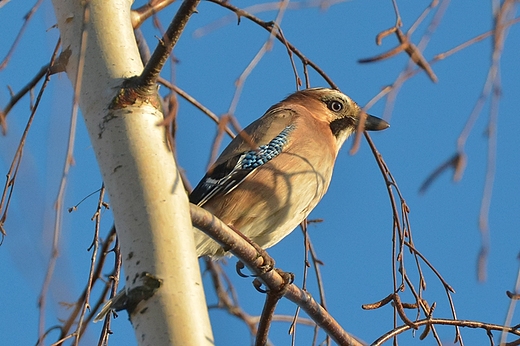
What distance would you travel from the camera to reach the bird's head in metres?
5.31

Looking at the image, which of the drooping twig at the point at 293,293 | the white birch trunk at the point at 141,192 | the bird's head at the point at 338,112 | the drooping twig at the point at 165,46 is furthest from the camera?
the bird's head at the point at 338,112

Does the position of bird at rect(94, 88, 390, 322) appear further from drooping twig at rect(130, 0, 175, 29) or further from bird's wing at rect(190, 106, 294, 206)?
drooping twig at rect(130, 0, 175, 29)

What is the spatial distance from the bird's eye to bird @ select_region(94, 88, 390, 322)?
1.58 ft

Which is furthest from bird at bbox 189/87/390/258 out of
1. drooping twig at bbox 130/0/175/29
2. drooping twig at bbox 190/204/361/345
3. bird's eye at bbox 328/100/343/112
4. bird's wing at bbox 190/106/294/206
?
drooping twig at bbox 130/0/175/29

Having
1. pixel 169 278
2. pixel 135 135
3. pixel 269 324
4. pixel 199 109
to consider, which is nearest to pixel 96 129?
pixel 135 135

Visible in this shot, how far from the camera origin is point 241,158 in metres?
4.48

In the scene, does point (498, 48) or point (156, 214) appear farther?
point (156, 214)

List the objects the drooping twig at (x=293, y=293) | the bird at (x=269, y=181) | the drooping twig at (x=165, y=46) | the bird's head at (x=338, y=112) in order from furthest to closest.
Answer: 1. the bird's head at (x=338, y=112)
2. the bird at (x=269, y=181)
3. the drooping twig at (x=293, y=293)
4. the drooping twig at (x=165, y=46)

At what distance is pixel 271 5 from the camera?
7.68 feet

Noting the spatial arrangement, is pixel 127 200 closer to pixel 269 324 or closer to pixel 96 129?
pixel 96 129

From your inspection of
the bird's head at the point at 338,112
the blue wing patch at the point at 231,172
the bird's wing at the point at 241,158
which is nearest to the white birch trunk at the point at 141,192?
the bird's wing at the point at 241,158

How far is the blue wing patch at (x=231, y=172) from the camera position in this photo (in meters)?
4.34

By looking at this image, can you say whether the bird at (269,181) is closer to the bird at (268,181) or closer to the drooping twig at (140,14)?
the bird at (268,181)

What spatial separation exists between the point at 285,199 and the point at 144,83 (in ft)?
6.42
